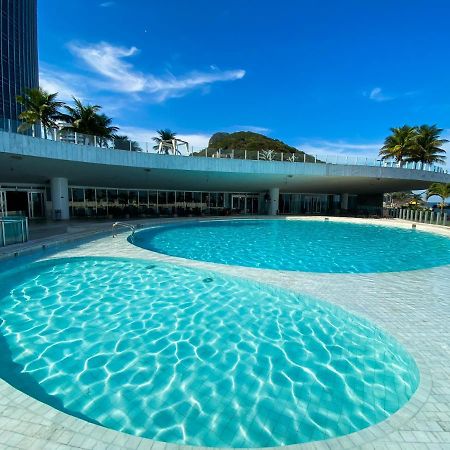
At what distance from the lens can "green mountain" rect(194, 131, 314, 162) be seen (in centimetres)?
1888

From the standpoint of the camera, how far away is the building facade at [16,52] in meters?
55.2

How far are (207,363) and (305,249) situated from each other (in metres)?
8.28

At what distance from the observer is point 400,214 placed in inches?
931

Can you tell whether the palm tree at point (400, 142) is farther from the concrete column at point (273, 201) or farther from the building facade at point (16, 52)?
the building facade at point (16, 52)

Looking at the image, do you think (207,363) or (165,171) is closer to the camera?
(207,363)

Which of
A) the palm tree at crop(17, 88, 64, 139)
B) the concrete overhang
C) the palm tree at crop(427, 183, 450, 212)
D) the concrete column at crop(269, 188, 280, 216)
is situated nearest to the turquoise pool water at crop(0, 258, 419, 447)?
the concrete overhang

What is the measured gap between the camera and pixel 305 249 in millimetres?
10992

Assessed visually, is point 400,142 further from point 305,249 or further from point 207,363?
point 207,363

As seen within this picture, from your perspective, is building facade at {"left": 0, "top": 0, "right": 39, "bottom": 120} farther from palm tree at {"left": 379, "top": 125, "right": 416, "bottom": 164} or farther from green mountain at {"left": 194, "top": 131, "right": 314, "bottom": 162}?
palm tree at {"left": 379, "top": 125, "right": 416, "bottom": 164}

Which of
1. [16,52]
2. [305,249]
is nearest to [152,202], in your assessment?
[305,249]

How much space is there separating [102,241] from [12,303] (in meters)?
5.46

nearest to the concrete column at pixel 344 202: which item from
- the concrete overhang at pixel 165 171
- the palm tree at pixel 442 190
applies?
the concrete overhang at pixel 165 171

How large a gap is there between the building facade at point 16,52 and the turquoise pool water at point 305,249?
58.9m

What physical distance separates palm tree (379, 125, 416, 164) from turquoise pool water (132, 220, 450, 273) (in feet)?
53.5
